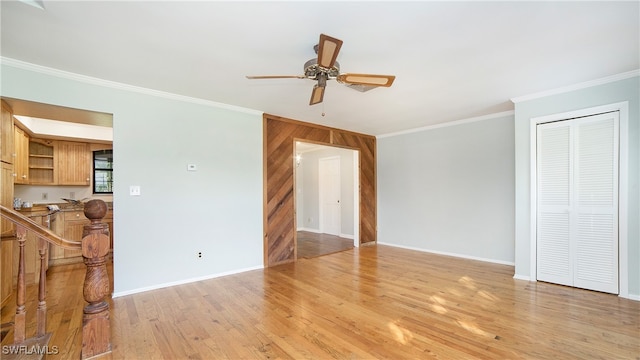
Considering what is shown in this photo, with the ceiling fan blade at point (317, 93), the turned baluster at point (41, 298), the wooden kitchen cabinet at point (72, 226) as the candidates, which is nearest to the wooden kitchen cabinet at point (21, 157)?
the wooden kitchen cabinet at point (72, 226)

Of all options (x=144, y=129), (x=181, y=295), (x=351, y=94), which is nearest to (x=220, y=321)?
(x=181, y=295)

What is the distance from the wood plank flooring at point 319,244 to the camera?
5544 millimetres

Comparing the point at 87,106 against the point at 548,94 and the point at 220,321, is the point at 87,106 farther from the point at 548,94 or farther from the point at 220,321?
the point at 548,94

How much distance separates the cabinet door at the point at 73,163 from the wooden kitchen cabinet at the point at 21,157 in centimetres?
51

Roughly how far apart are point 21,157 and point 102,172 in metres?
1.28

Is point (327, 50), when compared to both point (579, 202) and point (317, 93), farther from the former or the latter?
point (579, 202)

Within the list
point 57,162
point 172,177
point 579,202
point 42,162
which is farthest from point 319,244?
point 42,162

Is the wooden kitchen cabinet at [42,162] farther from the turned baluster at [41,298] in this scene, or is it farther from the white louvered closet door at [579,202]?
the white louvered closet door at [579,202]

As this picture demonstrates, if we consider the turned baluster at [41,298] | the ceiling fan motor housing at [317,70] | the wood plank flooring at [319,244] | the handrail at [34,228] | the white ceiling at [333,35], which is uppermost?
the white ceiling at [333,35]

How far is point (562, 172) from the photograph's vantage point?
11.8 ft

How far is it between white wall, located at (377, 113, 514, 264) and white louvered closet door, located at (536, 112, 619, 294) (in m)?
0.86

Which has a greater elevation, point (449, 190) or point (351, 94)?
point (351, 94)

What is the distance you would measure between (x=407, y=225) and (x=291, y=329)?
4.03 m

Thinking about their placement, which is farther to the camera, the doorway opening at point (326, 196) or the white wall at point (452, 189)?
the doorway opening at point (326, 196)
